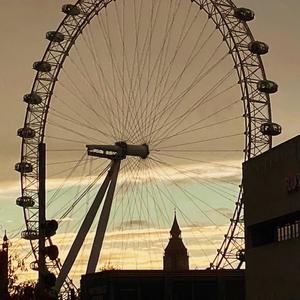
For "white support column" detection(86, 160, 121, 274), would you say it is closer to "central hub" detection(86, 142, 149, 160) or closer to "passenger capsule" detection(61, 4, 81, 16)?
"central hub" detection(86, 142, 149, 160)

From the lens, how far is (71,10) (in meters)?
65.1

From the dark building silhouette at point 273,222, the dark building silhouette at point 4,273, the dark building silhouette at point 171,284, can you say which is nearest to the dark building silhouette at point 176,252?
the dark building silhouette at point 4,273

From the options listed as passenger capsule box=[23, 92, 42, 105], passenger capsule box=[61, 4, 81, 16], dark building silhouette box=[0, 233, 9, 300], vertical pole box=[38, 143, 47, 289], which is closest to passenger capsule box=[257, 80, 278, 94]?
passenger capsule box=[61, 4, 81, 16]

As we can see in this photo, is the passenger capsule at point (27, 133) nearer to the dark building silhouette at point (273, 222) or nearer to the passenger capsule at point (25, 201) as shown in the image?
the passenger capsule at point (25, 201)

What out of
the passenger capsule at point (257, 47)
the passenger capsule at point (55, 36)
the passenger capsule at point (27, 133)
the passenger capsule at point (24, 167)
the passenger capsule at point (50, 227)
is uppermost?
the passenger capsule at point (55, 36)

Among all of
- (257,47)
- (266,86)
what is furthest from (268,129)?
(257,47)

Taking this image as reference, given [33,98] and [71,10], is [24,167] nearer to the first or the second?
[33,98]

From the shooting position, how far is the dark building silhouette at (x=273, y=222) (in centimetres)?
4708

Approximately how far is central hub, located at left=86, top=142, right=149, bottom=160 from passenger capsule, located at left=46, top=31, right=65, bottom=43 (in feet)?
29.1

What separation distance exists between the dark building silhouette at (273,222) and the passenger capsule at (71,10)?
1741 cm

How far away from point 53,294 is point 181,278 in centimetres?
4850

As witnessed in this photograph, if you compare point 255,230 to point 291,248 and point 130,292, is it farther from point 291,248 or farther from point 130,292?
point 130,292

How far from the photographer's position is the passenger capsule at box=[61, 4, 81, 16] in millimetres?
65000

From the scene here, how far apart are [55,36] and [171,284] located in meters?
20.3
